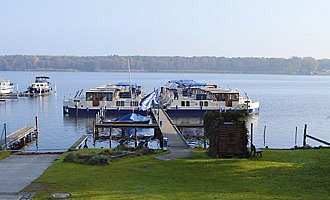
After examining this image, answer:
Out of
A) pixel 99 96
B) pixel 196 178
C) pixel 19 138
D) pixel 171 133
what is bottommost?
pixel 19 138

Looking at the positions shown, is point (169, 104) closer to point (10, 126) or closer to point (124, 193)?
point (10, 126)

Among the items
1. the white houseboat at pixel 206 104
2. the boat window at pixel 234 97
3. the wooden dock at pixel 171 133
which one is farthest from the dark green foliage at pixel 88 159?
the boat window at pixel 234 97

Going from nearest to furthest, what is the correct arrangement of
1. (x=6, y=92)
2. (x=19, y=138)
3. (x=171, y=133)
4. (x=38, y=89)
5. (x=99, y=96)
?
(x=171, y=133) → (x=19, y=138) → (x=99, y=96) → (x=6, y=92) → (x=38, y=89)

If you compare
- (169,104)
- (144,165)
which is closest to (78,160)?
(144,165)

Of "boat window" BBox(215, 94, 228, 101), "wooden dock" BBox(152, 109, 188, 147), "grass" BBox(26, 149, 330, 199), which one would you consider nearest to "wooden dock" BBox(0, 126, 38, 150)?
"wooden dock" BBox(152, 109, 188, 147)

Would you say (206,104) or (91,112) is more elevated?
(206,104)

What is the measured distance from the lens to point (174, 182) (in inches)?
685

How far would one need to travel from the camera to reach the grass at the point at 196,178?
15328 mm

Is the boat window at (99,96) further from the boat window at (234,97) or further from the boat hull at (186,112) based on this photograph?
the boat window at (234,97)

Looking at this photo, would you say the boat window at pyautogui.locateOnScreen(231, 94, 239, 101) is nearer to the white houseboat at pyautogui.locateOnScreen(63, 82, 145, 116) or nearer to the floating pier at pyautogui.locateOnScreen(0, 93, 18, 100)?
the white houseboat at pyautogui.locateOnScreen(63, 82, 145, 116)

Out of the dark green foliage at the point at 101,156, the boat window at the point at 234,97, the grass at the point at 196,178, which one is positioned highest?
the grass at the point at 196,178

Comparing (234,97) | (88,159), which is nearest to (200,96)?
(234,97)

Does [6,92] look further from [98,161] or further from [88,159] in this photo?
[98,161]

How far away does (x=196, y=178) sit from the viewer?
714 inches
